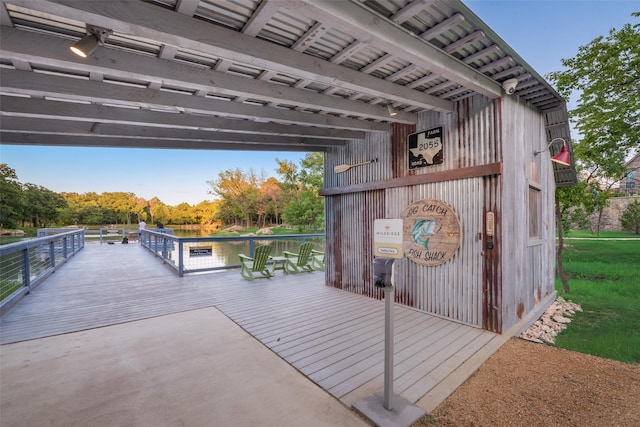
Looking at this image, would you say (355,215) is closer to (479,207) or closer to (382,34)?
(479,207)

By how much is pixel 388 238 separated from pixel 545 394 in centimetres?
200

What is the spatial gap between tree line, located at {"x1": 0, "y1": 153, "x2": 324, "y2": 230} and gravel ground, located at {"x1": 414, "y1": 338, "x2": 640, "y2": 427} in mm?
16564

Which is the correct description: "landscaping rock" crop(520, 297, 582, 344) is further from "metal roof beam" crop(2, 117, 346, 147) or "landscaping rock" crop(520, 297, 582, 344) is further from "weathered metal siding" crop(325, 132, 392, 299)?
"metal roof beam" crop(2, 117, 346, 147)

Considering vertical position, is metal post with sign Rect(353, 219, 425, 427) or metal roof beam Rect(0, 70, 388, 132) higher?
metal roof beam Rect(0, 70, 388, 132)

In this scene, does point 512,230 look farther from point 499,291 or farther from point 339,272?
point 339,272

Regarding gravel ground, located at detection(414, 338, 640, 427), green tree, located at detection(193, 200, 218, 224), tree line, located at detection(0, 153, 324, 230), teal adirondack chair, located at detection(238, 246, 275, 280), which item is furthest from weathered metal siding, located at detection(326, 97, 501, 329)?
green tree, located at detection(193, 200, 218, 224)

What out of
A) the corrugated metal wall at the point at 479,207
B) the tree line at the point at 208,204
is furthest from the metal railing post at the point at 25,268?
the tree line at the point at 208,204

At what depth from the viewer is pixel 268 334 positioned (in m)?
3.39

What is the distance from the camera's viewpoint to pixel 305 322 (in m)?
3.79

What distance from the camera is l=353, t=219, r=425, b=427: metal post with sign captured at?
77.1 inches

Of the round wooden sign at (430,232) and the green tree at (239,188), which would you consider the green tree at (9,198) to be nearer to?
the green tree at (239,188)

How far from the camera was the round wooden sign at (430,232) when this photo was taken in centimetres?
390

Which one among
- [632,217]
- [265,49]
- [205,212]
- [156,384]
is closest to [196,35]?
[265,49]

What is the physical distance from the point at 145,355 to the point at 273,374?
150 centimetres
